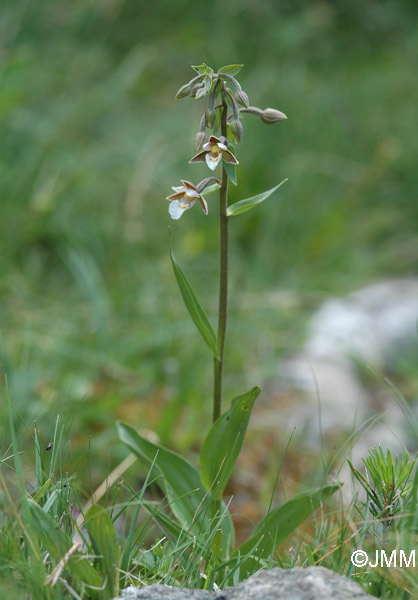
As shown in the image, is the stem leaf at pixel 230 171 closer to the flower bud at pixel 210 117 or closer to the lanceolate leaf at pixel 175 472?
the flower bud at pixel 210 117

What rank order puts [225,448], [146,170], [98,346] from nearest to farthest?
1. [225,448]
2. [98,346]
3. [146,170]

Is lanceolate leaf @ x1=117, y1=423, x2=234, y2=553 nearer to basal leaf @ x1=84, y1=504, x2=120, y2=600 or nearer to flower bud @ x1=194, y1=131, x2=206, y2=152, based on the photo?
basal leaf @ x1=84, y1=504, x2=120, y2=600

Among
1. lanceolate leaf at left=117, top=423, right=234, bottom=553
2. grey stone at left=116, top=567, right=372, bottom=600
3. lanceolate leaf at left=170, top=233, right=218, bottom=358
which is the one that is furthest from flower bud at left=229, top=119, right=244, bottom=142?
grey stone at left=116, top=567, right=372, bottom=600

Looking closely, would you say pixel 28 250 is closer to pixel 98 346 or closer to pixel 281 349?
pixel 98 346

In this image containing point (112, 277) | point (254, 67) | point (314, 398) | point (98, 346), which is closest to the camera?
point (98, 346)

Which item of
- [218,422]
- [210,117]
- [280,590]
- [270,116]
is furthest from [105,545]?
[270,116]

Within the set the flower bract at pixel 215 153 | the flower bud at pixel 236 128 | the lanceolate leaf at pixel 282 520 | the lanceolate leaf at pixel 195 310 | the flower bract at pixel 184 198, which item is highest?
the flower bud at pixel 236 128

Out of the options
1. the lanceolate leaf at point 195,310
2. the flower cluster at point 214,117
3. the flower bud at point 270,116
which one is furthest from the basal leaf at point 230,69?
the lanceolate leaf at point 195,310

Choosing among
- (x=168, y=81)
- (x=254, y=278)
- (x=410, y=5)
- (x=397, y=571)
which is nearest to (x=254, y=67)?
(x=168, y=81)
